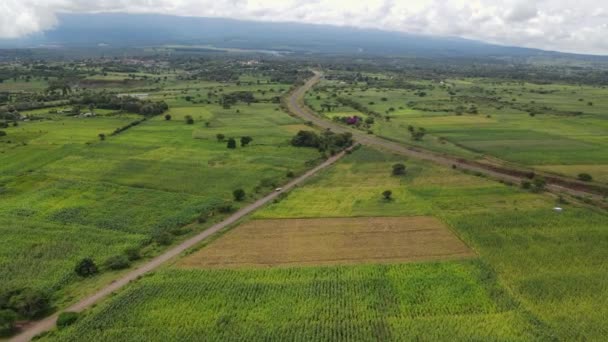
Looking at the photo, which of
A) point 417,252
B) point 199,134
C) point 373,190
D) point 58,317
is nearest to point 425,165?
point 373,190

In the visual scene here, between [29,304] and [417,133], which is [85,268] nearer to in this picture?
[29,304]

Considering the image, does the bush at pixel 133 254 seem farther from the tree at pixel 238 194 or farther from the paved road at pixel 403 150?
the paved road at pixel 403 150

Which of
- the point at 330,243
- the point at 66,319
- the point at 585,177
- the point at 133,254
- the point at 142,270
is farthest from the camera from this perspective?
the point at 585,177

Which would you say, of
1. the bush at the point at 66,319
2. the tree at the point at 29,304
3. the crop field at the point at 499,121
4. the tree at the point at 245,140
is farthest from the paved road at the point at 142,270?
the crop field at the point at 499,121

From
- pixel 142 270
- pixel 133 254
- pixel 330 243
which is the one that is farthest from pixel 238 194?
pixel 142 270

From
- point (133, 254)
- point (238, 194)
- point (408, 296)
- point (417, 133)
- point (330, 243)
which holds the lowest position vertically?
point (133, 254)

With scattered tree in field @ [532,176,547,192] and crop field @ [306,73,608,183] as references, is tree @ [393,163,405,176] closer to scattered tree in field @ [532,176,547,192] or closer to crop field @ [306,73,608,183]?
crop field @ [306,73,608,183]
